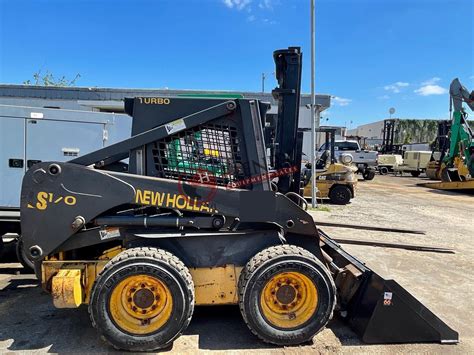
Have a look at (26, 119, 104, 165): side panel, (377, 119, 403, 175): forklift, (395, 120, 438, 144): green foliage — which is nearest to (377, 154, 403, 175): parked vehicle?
(377, 119, 403, 175): forklift

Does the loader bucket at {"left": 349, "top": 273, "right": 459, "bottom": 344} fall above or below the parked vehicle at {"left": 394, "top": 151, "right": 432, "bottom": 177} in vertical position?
below

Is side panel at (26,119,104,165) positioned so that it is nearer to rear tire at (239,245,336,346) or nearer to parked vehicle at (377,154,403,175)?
rear tire at (239,245,336,346)

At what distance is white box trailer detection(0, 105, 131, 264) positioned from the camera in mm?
6289

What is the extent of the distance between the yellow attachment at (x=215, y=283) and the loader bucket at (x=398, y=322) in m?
1.32

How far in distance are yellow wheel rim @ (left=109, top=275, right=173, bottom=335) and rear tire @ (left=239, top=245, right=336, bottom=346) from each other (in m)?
0.72

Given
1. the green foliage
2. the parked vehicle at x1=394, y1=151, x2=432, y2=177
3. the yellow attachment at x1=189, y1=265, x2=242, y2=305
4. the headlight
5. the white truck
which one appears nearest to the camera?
the yellow attachment at x1=189, y1=265, x2=242, y2=305

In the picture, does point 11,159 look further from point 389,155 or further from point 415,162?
point 389,155

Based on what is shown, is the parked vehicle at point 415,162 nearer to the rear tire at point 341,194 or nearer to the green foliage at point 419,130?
the rear tire at point 341,194

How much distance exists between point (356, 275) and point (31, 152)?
5.45 m

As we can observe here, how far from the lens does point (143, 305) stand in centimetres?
357

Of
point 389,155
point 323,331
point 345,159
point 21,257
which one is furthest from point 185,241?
point 389,155

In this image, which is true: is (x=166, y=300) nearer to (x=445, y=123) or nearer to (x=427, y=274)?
(x=427, y=274)

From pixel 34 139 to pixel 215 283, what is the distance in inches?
176

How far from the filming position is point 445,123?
71.6 ft
